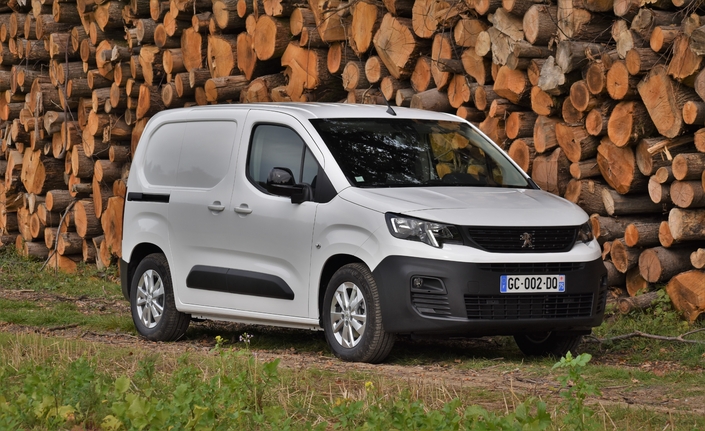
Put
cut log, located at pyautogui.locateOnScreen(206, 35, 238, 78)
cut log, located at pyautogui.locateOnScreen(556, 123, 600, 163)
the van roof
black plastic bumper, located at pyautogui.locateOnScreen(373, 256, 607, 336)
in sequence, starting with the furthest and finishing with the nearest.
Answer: cut log, located at pyautogui.locateOnScreen(206, 35, 238, 78) → cut log, located at pyautogui.locateOnScreen(556, 123, 600, 163) → the van roof → black plastic bumper, located at pyautogui.locateOnScreen(373, 256, 607, 336)

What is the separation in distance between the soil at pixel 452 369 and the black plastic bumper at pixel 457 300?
281 mm

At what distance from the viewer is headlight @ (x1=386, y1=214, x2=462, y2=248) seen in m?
7.37

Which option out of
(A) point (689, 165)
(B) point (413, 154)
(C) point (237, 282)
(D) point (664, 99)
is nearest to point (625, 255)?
(A) point (689, 165)

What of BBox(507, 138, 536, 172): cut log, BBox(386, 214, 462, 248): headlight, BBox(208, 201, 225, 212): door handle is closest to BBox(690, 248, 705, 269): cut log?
BBox(507, 138, 536, 172): cut log

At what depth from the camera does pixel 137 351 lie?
761cm

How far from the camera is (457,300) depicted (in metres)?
7.31

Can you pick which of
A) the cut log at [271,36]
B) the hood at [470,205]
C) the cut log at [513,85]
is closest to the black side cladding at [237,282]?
the hood at [470,205]

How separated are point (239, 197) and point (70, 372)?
2.96m

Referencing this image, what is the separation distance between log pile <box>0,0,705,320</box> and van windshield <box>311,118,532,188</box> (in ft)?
3.45

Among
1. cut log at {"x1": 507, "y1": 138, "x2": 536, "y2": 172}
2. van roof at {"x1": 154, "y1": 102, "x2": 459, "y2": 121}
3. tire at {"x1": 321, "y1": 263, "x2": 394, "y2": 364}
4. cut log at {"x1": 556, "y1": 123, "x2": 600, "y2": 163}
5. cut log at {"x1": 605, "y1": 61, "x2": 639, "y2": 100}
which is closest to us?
tire at {"x1": 321, "y1": 263, "x2": 394, "y2": 364}

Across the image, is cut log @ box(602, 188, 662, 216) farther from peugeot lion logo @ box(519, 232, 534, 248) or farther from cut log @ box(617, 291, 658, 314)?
peugeot lion logo @ box(519, 232, 534, 248)

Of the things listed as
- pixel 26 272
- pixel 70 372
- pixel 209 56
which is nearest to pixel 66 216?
pixel 26 272

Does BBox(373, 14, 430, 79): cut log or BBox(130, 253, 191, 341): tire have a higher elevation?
BBox(373, 14, 430, 79): cut log

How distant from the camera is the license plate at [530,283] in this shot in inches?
291
